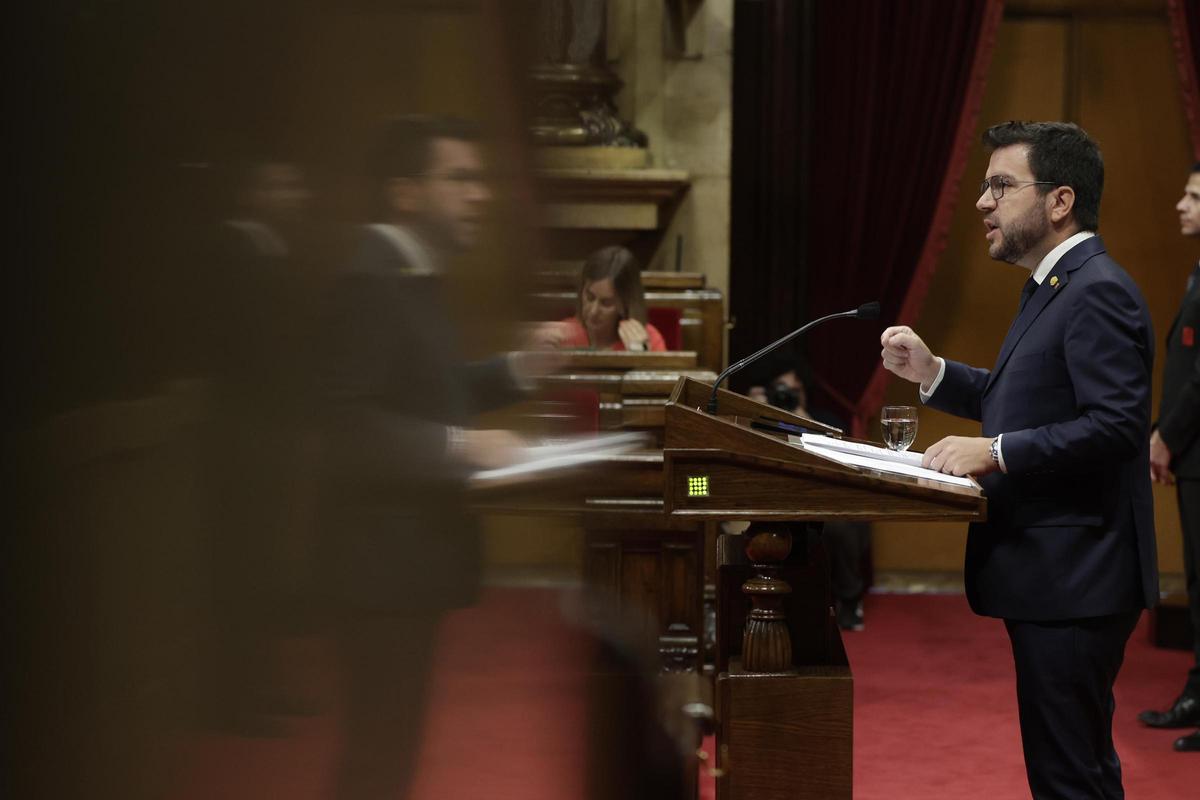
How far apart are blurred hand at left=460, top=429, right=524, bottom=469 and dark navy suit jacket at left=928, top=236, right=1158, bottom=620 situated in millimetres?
2264

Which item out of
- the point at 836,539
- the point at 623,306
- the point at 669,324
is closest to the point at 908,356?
the point at 623,306

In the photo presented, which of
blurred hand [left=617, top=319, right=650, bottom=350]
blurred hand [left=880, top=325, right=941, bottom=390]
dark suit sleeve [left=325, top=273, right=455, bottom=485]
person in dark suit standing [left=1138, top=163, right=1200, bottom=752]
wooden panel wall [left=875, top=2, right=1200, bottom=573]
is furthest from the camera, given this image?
wooden panel wall [left=875, top=2, right=1200, bottom=573]

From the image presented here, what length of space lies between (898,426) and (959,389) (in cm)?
21

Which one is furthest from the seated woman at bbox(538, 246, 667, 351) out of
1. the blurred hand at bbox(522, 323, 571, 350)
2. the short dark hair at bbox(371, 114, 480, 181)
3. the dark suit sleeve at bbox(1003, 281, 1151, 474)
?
the short dark hair at bbox(371, 114, 480, 181)

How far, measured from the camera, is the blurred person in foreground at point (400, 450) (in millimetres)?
218

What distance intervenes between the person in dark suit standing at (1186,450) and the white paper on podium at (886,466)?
96.2 inches

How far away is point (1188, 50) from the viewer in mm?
6547

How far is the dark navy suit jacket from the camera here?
7.98ft

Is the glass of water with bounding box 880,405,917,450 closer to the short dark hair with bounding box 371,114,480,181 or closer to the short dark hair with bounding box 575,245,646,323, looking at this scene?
the short dark hair with bounding box 575,245,646,323

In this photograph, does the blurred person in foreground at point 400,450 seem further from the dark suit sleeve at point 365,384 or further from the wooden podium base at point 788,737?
the wooden podium base at point 788,737

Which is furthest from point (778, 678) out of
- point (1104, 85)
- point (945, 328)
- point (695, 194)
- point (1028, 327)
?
point (1104, 85)

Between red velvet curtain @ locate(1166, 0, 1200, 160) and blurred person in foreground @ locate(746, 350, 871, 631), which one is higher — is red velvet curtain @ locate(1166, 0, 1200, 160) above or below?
above

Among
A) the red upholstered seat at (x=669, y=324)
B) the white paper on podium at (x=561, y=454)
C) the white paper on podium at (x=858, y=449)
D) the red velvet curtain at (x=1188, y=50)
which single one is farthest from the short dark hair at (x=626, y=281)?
the white paper on podium at (x=561, y=454)

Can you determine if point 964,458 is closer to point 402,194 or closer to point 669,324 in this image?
point 402,194
